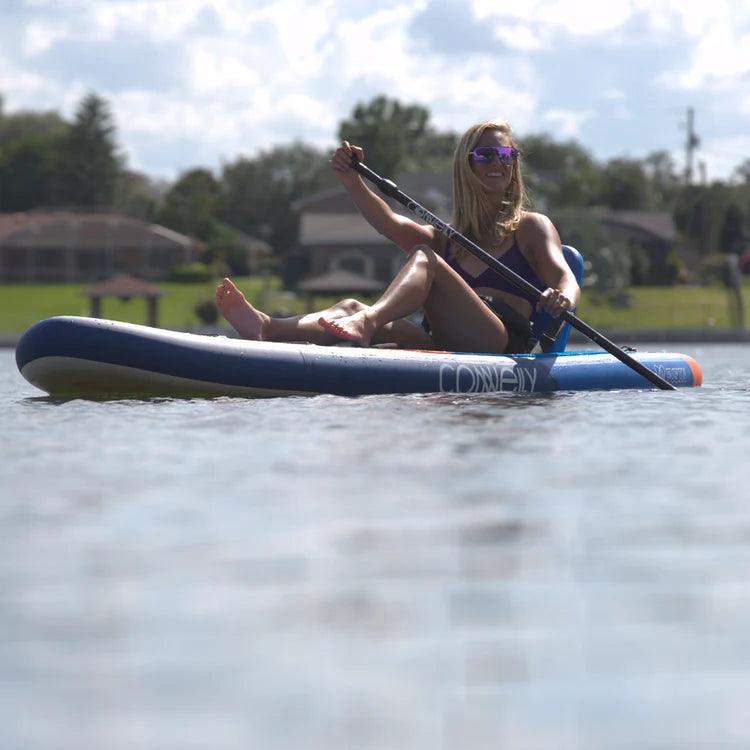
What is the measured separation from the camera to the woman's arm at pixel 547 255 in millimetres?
9180

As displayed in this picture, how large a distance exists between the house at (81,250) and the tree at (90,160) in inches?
747

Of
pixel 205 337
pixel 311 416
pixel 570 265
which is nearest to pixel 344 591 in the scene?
pixel 311 416

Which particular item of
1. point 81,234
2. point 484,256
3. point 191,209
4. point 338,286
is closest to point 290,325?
point 484,256

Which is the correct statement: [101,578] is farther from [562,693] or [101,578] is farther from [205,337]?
[205,337]

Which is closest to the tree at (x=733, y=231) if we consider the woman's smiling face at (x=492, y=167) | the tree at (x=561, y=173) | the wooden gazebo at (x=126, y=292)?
the tree at (x=561, y=173)

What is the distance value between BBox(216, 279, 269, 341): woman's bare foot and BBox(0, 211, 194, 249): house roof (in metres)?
77.4

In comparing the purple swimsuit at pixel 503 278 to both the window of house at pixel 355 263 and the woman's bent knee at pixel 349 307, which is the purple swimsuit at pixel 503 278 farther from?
the window of house at pixel 355 263

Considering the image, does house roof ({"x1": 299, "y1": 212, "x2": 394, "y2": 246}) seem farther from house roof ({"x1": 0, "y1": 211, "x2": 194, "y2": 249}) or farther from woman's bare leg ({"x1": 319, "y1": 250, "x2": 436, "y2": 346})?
woman's bare leg ({"x1": 319, "y1": 250, "x2": 436, "y2": 346})

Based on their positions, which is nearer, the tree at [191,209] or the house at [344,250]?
the house at [344,250]

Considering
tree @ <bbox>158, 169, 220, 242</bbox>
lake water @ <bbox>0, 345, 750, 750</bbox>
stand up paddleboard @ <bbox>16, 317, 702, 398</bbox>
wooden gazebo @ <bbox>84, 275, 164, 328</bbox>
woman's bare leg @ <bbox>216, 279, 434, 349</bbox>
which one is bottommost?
wooden gazebo @ <bbox>84, 275, 164, 328</bbox>

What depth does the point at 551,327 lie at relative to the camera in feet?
32.1

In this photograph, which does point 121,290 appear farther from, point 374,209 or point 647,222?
point 374,209

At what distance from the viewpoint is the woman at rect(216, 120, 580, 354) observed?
8789mm

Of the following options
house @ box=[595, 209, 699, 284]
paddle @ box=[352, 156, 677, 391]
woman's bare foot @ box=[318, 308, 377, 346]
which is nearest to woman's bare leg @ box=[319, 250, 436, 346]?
woman's bare foot @ box=[318, 308, 377, 346]
